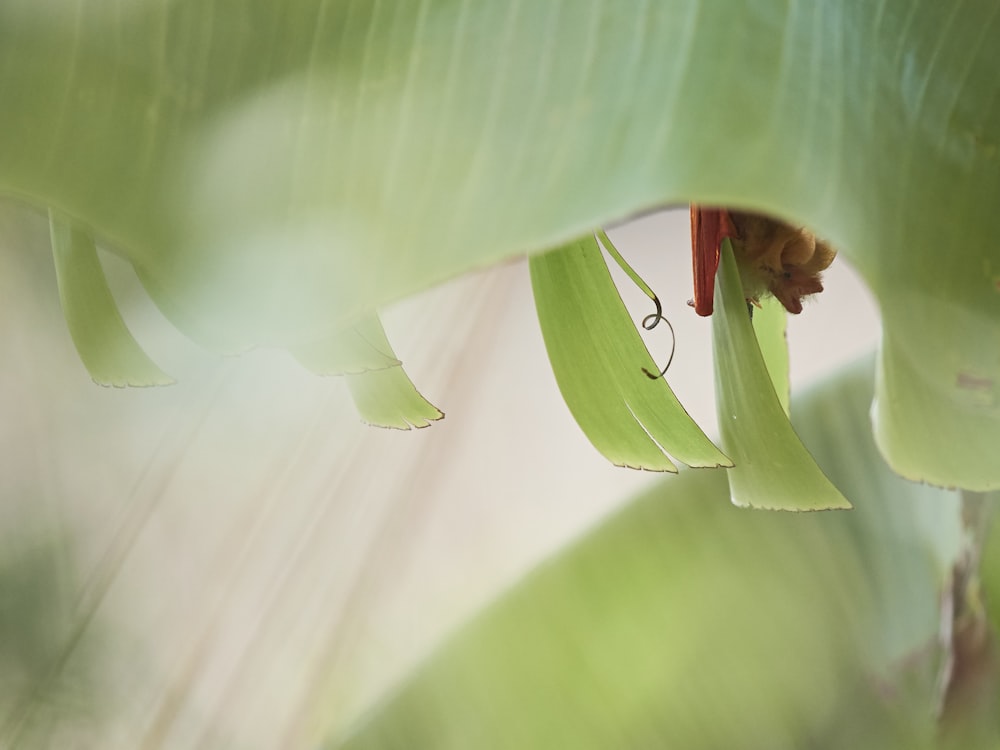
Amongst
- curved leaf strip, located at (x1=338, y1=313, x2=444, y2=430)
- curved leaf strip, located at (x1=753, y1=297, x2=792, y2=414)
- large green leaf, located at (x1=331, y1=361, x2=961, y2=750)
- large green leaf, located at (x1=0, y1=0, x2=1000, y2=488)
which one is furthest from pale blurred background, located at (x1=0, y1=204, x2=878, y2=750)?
large green leaf, located at (x1=0, y1=0, x2=1000, y2=488)

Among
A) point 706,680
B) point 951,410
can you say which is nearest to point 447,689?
point 706,680

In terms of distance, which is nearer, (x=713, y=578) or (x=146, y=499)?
(x=713, y=578)

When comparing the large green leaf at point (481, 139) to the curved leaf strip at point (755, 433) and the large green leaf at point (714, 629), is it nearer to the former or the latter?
the curved leaf strip at point (755, 433)

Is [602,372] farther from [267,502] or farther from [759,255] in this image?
[267,502]

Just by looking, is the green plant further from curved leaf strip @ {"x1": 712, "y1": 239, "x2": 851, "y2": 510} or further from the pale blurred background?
the pale blurred background

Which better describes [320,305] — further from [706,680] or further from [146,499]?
[146,499]

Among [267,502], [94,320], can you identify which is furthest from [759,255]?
[267,502]

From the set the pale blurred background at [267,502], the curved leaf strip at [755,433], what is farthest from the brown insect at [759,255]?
the pale blurred background at [267,502]
